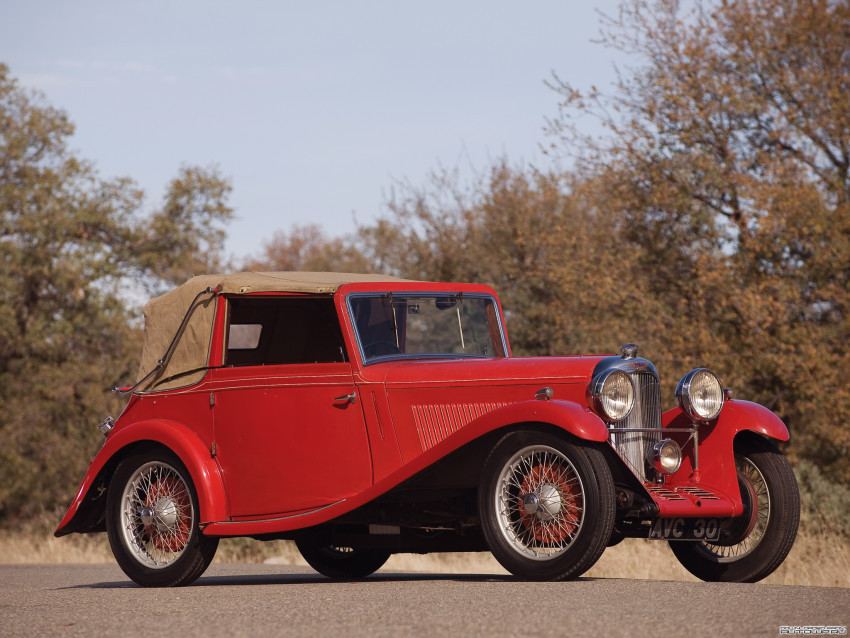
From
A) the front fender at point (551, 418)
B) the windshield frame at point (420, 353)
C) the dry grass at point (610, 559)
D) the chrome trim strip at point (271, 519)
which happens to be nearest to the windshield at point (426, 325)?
the windshield frame at point (420, 353)

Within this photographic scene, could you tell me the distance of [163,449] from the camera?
819cm

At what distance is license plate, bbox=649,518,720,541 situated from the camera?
6770 mm

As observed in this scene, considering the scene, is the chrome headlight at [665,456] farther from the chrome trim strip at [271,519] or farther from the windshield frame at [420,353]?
the chrome trim strip at [271,519]

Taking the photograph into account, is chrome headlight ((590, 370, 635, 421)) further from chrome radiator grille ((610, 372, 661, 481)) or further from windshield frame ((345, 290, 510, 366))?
windshield frame ((345, 290, 510, 366))

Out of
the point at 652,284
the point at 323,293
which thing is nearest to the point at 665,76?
the point at 652,284

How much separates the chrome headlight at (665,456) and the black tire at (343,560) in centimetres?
267

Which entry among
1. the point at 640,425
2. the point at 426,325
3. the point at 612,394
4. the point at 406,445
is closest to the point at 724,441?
the point at 640,425

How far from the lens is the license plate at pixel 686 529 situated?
22.2 ft

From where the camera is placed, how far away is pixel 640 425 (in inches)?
288

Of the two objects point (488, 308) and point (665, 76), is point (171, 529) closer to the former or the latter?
point (488, 308)

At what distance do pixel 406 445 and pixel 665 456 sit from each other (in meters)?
1.66

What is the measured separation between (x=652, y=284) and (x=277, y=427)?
12.9 meters

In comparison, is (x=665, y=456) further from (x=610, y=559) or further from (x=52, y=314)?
(x=52, y=314)

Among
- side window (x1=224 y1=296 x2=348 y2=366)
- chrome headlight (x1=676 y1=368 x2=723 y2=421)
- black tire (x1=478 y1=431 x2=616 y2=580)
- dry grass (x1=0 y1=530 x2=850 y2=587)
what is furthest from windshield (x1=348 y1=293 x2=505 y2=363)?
dry grass (x1=0 y1=530 x2=850 y2=587)
